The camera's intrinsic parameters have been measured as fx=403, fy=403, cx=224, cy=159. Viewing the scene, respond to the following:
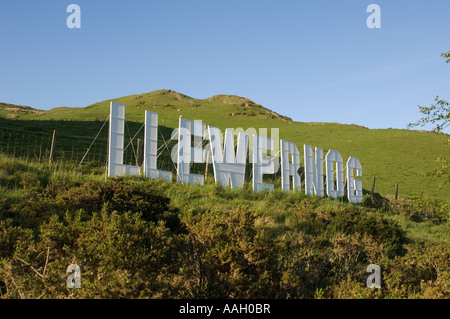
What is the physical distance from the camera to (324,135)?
54.2 metres

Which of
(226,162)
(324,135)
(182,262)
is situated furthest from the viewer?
(324,135)

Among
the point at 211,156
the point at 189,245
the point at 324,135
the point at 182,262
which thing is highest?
the point at 324,135

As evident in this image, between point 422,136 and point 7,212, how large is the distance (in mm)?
56191

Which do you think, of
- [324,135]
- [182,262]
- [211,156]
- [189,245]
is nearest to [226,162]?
[211,156]

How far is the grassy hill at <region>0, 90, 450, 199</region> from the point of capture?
3259cm

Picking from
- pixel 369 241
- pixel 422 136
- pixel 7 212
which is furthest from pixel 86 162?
pixel 422 136

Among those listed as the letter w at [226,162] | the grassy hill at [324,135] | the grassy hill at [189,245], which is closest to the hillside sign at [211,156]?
the letter w at [226,162]

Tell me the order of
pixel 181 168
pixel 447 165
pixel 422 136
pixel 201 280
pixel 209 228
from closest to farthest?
pixel 201 280
pixel 209 228
pixel 447 165
pixel 181 168
pixel 422 136

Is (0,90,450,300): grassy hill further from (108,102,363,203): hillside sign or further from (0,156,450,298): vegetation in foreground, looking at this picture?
(108,102,363,203): hillside sign

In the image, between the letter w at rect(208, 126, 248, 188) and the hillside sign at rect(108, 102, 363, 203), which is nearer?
the hillside sign at rect(108, 102, 363, 203)

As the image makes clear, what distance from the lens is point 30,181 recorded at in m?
12.3

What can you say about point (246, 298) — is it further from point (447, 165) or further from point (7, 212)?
point (447, 165)

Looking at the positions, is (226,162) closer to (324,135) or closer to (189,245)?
(189,245)

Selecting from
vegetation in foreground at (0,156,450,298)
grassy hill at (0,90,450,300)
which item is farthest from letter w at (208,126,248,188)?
vegetation in foreground at (0,156,450,298)
